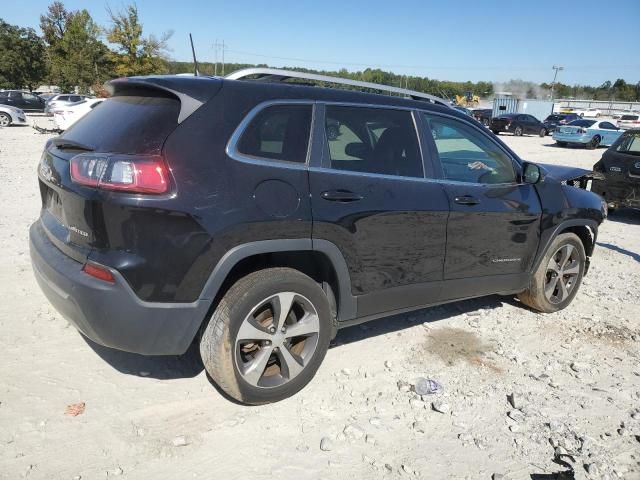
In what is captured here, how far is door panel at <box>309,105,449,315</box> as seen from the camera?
3100mm

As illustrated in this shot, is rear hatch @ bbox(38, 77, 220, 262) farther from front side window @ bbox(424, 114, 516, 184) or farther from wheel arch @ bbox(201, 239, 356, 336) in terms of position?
front side window @ bbox(424, 114, 516, 184)

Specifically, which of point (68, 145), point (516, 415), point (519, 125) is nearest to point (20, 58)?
point (519, 125)

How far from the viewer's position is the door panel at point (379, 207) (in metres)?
3.10

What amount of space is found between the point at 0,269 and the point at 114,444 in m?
3.10

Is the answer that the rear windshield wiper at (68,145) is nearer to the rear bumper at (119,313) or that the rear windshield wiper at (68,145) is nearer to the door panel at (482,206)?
the rear bumper at (119,313)

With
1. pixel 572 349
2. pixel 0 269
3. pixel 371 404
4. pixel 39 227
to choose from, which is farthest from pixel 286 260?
pixel 0 269

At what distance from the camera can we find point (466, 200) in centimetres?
373

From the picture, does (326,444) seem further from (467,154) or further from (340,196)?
(467,154)

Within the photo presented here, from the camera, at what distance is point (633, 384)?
3605 mm

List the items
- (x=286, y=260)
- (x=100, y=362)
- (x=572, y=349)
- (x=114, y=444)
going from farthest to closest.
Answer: (x=572, y=349) < (x=100, y=362) < (x=286, y=260) < (x=114, y=444)

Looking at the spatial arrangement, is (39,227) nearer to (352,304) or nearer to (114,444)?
(114,444)

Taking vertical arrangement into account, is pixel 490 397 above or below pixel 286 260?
below

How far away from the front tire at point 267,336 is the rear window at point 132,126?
899 millimetres

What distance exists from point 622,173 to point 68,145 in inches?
342
